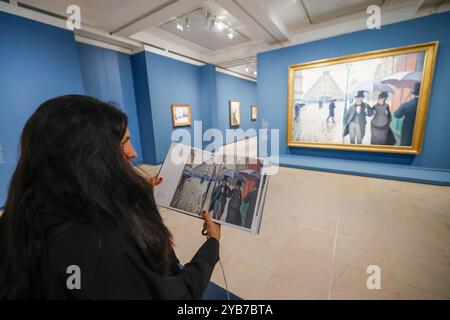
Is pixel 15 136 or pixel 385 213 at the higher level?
pixel 15 136

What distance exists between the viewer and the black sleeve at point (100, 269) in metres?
0.49

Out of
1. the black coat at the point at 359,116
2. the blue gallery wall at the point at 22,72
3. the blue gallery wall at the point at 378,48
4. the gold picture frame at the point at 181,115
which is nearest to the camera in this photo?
the blue gallery wall at the point at 22,72

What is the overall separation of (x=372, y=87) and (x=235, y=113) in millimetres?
5070

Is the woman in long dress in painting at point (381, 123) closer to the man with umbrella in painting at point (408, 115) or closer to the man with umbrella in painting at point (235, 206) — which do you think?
the man with umbrella in painting at point (408, 115)

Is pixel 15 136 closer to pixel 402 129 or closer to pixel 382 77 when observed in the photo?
pixel 382 77

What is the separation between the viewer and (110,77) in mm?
4477

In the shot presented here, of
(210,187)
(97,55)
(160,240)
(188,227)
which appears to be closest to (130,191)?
(160,240)

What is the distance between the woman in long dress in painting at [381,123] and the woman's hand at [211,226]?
4.15 metres

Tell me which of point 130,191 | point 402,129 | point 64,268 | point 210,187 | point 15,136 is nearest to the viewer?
point 64,268

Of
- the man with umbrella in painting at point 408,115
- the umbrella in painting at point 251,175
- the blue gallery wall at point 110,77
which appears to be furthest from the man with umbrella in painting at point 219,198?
the man with umbrella in painting at point 408,115

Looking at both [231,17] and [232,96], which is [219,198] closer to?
[231,17]

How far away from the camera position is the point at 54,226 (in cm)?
50

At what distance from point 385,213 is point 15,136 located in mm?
5389

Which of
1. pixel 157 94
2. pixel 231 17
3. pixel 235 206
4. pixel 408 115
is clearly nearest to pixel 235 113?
pixel 157 94
